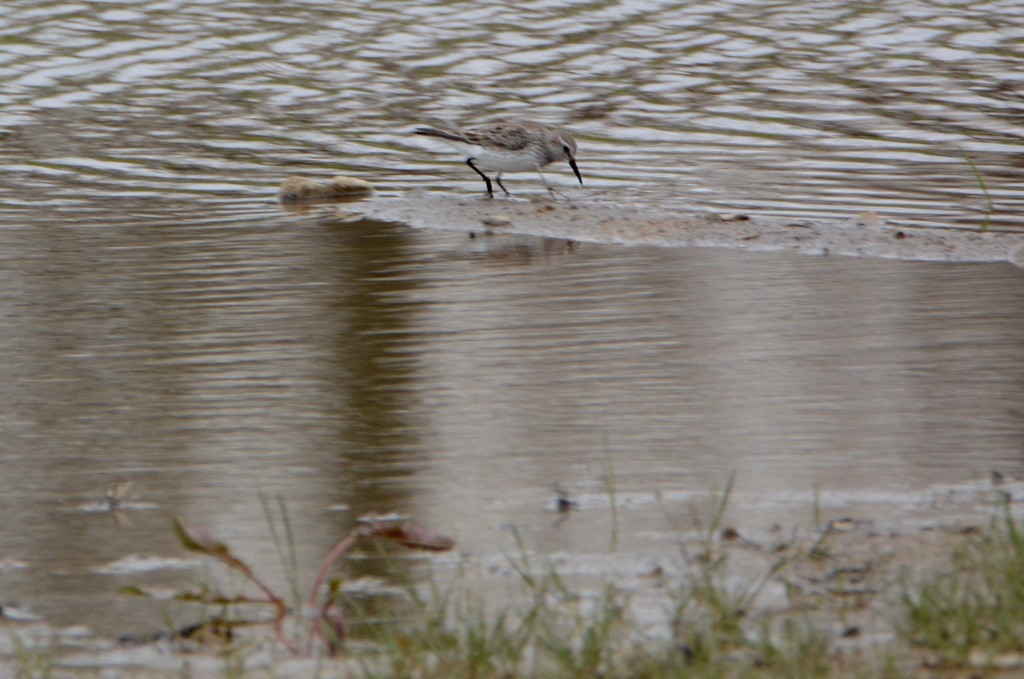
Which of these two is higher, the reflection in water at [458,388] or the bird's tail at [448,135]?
the reflection in water at [458,388]

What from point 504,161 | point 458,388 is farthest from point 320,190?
point 458,388

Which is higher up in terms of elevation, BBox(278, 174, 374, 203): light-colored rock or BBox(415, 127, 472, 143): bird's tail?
BBox(415, 127, 472, 143): bird's tail

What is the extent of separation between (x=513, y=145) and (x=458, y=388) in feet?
18.3

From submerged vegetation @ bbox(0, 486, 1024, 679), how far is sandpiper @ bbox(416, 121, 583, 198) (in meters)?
7.46

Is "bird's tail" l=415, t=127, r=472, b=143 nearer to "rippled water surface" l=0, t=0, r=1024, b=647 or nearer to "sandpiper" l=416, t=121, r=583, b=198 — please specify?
"sandpiper" l=416, t=121, r=583, b=198

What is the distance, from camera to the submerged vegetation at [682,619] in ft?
11.7

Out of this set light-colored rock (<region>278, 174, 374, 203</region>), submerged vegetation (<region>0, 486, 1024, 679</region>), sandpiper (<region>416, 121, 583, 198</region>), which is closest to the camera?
submerged vegetation (<region>0, 486, 1024, 679</region>)

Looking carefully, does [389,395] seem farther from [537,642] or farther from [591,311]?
[537,642]

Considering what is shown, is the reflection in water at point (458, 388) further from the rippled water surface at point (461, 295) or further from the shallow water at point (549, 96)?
the shallow water at point (549, 96)

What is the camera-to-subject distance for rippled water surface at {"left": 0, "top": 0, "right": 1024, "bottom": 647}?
5230mm

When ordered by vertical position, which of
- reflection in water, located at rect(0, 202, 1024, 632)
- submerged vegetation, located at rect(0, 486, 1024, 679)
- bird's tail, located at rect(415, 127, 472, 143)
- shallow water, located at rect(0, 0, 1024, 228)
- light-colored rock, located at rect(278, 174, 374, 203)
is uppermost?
submerged vegetation, located at rect(0, 486, 1024, 679)

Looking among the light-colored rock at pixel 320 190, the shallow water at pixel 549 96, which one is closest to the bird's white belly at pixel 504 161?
the shallow water at pixel 549 96

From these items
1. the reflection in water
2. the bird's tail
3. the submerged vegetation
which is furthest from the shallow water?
the submerged vegetation

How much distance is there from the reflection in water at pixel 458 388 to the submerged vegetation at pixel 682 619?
12.2 inches
